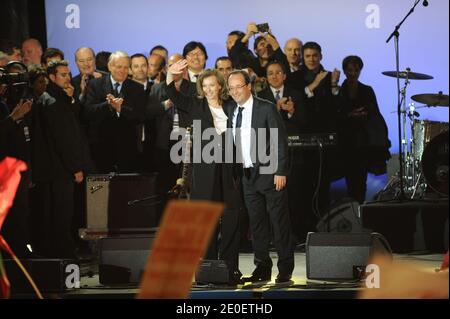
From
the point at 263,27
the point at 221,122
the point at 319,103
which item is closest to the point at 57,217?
the point at 221,122

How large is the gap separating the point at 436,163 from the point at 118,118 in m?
2.85

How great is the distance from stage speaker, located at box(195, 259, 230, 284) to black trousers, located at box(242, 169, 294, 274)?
1.15 ft

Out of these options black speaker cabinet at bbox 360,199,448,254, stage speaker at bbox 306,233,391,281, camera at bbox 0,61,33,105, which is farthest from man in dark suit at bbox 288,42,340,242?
camera at bbox 0,61,33,105

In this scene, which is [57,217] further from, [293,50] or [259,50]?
[293,50]

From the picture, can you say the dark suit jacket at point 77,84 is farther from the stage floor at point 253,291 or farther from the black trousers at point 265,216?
the black trousers at point 265,216

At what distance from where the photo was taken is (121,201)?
6.95 meters

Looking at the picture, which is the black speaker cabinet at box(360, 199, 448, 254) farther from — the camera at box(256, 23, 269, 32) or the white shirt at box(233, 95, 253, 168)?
the camera at box(256, 23, 269, 32)

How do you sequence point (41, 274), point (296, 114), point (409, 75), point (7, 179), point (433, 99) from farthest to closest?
point (296, 114)
point (409, 75)
point (433, 99)
point (41, 274)
point (7, 179)

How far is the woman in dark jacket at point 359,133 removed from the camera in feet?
25.0

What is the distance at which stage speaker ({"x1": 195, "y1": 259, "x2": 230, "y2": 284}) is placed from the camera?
5.55 meters

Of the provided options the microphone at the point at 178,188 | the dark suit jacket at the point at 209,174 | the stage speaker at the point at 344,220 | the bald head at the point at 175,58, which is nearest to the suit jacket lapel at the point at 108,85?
the bald head at the point at 175,58

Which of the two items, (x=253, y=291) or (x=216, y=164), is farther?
(x=216, y=164)
